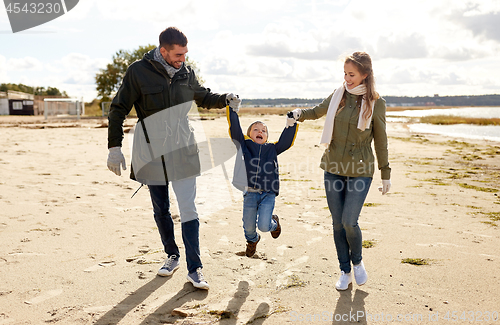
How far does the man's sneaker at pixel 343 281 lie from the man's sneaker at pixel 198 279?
1.22m

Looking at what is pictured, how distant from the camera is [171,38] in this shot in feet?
11.5

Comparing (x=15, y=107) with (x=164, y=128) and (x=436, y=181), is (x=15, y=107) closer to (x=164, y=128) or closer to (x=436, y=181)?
(x=436, y=181)

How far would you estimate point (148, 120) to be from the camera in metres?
3.70

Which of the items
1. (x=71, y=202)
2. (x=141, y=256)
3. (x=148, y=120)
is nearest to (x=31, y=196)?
(x=71, y=202)

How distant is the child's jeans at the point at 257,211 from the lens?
13.5 ft

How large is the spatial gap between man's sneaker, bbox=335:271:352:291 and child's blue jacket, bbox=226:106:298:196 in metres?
1.06

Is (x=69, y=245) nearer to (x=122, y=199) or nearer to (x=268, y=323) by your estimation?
(x=122, y=199)

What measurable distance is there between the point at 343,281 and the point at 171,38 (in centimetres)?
270

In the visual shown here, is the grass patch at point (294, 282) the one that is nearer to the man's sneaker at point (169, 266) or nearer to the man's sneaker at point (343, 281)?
the man's sneaker at point (343, 281)

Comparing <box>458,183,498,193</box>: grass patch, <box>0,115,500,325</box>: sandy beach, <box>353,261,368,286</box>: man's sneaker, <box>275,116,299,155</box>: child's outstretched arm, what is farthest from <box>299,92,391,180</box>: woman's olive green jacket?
<box>458,183,498,193</box>: grass patch

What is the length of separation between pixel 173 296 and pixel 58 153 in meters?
9.10

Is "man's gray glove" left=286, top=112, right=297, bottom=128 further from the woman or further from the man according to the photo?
the man

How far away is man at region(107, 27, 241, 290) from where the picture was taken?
3594 mm

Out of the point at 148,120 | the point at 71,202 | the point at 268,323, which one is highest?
the point at 148,120
